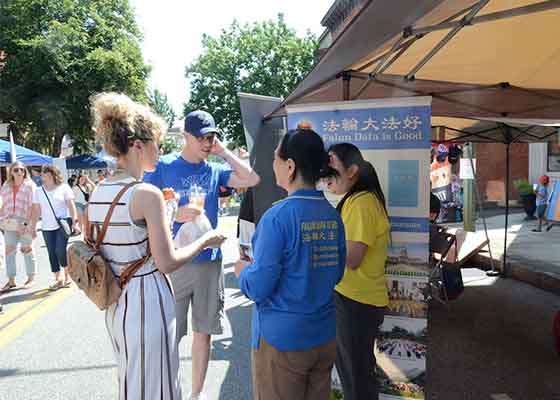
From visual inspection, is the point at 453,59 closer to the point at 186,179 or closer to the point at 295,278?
the point at 186,179

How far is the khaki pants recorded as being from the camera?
81.1 inches

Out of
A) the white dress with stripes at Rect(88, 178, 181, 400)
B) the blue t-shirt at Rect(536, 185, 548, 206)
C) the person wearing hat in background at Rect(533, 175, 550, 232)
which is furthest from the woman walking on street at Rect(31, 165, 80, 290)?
the blue t-shirt at Rect(536, 185, 548, 206)

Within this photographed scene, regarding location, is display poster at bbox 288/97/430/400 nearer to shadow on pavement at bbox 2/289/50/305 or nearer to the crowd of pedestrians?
the crowd of pedestrians

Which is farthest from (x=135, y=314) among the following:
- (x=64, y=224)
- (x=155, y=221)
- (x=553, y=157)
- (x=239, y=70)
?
(x=239, y=70)

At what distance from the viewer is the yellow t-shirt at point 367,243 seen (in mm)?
2707

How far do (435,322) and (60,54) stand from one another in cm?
2513

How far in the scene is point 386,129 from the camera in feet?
10.5

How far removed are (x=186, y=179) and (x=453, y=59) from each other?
289 cm

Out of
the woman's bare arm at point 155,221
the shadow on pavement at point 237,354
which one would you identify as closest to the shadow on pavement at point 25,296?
the shadow on pavement at point 237,354

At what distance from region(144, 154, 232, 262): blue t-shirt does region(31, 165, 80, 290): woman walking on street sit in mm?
4616

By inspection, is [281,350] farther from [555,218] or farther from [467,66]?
[555,218]

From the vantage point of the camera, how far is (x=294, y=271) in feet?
6.59

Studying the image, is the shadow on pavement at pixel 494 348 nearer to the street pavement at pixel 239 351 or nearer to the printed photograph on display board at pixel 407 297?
the street pavement at pixel 239 351

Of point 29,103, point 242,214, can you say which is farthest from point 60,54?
point 242,214
